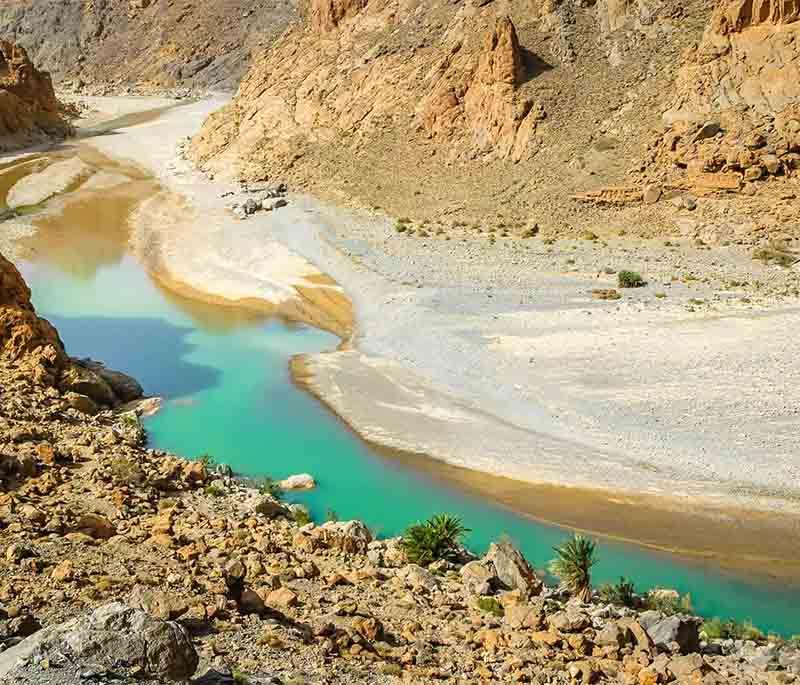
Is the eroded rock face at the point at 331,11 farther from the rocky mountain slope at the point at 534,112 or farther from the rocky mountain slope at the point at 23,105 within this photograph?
the rocky mountain slope at the point at 23,105

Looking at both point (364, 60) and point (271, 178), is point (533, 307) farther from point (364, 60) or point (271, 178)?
point (364, 60)

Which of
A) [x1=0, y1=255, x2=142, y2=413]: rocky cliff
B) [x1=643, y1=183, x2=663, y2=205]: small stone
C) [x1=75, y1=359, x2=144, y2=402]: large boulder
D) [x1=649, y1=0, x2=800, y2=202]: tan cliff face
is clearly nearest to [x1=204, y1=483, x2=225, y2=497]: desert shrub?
[x1=0, y1=255, x2=142, y2=413]: rocky cliff

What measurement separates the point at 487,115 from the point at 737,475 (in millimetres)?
28189

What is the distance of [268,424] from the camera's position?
72.6ft

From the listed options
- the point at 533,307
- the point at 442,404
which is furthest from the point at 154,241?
the point at 442,404

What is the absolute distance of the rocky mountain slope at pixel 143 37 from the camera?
108000 millimetres

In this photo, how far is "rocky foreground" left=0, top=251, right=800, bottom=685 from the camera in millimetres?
7863

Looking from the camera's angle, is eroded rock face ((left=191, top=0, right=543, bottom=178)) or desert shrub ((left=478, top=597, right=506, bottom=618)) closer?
desert shrub ((left=478, top=597, right=506, bottom=618))

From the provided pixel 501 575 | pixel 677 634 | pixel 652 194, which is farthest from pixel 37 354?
pixel 652 194

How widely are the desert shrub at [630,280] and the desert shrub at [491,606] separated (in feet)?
58.6

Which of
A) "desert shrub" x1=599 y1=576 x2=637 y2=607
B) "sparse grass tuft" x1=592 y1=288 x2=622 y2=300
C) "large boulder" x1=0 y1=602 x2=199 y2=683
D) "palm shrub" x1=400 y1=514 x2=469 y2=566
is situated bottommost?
"palm shrub" x1=400 y1=514 x2=469 y2=566

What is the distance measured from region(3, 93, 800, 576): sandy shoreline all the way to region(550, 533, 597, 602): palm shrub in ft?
8.76

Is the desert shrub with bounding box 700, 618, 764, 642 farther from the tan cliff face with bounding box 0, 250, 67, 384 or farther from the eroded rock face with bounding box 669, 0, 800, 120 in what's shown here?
the eroded rock face with bounding box 669, 0, 800, 120

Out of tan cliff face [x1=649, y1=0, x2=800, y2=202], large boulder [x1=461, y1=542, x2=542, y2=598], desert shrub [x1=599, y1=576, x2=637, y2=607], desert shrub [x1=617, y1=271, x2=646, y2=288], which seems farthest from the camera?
tan cliff face [x1=649, y1=0, x2=800, y2=202]
